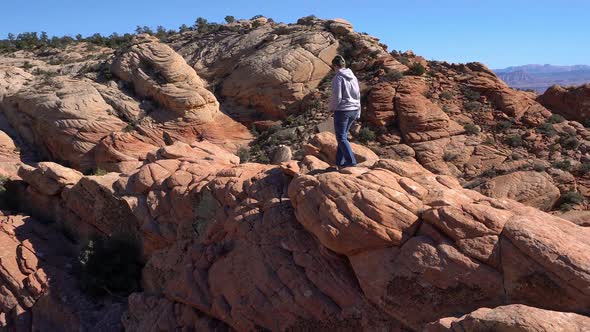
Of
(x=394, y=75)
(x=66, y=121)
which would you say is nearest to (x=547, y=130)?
(x=394, y=75)

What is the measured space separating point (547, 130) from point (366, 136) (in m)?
7.63

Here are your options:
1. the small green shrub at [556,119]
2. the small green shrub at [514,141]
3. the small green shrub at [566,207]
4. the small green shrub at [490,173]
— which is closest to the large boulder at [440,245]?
the small green shrub at [566,207]

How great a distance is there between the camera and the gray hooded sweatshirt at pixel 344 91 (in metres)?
8.88

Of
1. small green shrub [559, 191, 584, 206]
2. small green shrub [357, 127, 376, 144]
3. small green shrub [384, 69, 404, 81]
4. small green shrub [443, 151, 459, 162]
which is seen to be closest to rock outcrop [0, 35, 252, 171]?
small green shrub [357, 127, 376, 144]

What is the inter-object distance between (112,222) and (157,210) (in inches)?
66.4

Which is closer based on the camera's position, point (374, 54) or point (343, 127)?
point (343, 127)

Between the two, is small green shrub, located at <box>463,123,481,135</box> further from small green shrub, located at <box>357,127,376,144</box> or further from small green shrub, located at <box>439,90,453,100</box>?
small green shrub, located at <box>357,127,376,144</box>

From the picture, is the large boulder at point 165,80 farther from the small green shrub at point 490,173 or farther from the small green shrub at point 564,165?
the small green shrub at point 564,165

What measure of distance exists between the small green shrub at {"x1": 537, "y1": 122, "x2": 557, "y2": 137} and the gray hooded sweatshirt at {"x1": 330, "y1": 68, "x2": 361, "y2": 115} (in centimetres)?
1589

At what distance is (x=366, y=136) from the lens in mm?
21812

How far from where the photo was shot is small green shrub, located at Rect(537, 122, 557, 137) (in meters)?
21.7

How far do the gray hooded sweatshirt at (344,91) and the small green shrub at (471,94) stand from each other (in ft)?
53.8

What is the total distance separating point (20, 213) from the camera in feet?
46.8

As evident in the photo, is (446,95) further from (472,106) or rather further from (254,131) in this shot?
(254,131)
